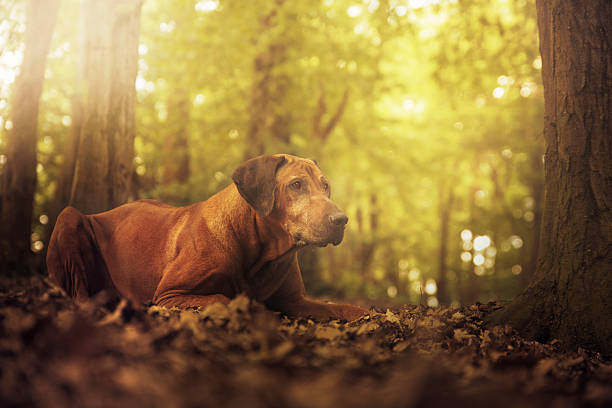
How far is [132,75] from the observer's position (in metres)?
6.60

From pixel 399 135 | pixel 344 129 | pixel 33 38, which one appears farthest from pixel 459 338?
pixel 399 135

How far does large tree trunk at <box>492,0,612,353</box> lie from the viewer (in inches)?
166

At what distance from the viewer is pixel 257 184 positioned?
15.1 feet

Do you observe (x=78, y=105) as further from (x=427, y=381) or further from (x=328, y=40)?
(x=328, y=40)

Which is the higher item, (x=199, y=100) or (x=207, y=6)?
(x=207, y=6)

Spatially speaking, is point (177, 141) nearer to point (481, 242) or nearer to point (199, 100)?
point (199, 100)

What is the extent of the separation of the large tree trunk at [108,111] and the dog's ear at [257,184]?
265 cm

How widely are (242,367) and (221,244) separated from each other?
2644 mm

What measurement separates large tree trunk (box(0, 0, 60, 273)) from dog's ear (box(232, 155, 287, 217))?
5492 mm

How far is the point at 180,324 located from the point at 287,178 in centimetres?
205

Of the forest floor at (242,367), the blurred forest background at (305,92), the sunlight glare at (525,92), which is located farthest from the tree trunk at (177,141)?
the forest floor at (242,367)

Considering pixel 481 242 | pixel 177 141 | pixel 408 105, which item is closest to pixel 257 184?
pixel 177 141

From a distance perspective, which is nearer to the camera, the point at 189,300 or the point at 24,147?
the point at 189,300

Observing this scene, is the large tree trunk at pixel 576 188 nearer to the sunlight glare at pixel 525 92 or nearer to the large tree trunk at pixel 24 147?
the large tree trunk at pixel 24 147
